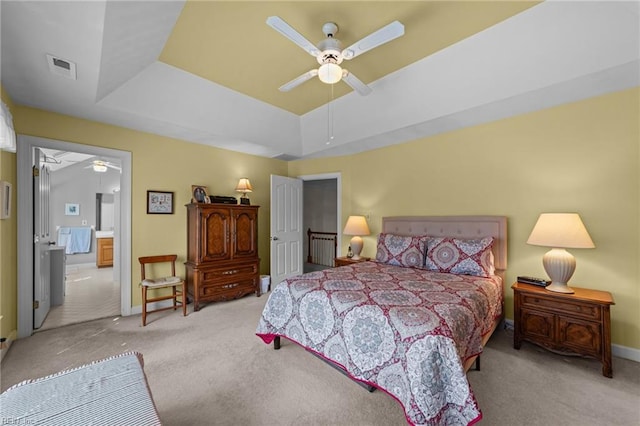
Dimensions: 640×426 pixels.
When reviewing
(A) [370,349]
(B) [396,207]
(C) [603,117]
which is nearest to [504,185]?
(C) [603,117]

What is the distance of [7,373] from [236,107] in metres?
3.54

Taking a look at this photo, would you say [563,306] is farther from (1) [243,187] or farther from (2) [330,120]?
(1) [243,187]

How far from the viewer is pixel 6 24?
1.69 meters

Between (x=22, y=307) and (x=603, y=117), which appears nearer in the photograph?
(x=603, y=117)

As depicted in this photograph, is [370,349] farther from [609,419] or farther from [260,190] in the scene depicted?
[260,190]

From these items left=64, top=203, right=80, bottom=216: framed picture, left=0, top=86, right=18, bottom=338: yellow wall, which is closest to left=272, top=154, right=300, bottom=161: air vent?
left=0, top=86, right=18, bottom=338: yellow wall

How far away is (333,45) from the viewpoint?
2.09m

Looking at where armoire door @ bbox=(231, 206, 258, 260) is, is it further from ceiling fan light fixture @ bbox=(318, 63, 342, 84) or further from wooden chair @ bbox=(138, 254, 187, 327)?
ceiling fan light fixture @ bbox=(318, 63, 342, 84)

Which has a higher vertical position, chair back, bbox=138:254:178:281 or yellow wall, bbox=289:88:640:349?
yellow wall, bbox=289:88:640:349

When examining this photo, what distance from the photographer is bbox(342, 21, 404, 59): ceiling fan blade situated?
1.80 m

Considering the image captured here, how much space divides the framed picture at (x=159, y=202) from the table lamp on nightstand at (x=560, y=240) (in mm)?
4556

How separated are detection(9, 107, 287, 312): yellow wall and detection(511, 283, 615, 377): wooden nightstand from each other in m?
4.36

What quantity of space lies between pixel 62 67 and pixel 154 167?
1.67 meters

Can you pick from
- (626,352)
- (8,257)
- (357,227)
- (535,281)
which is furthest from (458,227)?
(8,257)
